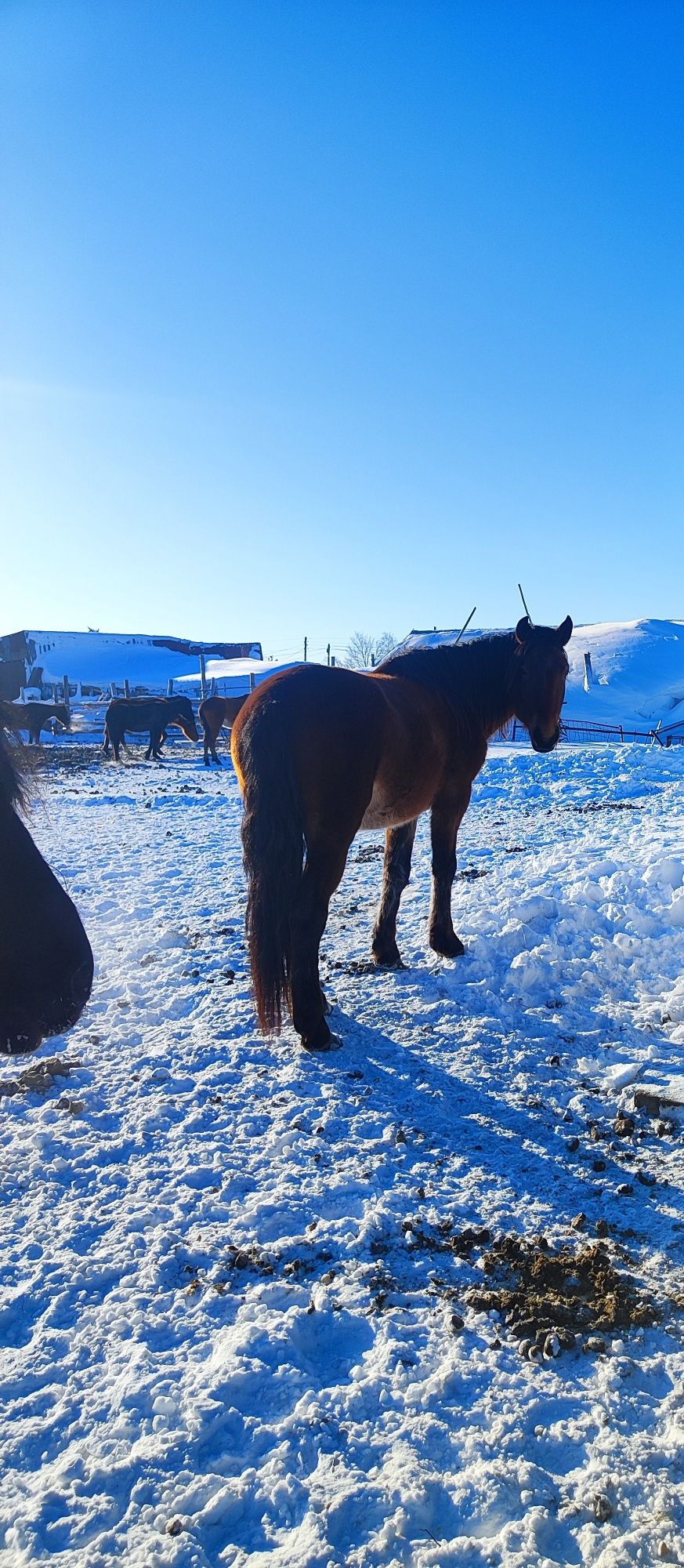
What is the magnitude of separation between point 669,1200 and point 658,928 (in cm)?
250

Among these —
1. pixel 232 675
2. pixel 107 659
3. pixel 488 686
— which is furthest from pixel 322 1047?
pixel 107 659

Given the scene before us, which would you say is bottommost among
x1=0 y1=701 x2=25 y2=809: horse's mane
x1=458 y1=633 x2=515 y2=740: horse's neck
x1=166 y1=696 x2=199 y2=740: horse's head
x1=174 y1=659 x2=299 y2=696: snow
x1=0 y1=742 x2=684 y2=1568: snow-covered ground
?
x1=0 y1=742 x2=684 y2=1568: snow-covered ground

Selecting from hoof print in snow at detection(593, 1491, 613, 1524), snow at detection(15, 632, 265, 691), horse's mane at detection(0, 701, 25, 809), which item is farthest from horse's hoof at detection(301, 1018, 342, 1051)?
snow at detection(15, 632, 265, 691)

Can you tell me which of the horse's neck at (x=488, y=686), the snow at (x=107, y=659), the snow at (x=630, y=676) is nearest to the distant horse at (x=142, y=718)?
the horse's neck at (x=488, y=686)

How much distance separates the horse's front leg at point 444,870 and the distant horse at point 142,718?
16.1 m

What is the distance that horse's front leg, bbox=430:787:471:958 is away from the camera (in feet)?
16.1

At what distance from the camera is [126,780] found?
15.4 metres

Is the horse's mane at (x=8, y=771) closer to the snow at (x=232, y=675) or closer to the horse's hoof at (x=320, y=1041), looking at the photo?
the horse's hoof at (x=320, y=1041)

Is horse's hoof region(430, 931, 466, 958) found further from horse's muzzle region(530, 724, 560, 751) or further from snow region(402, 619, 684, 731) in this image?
snow region(402, 619, 684, 731)

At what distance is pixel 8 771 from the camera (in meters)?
2.17

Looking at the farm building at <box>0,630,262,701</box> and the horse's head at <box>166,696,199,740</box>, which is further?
the farm building at <box>0,630,262,701</box>

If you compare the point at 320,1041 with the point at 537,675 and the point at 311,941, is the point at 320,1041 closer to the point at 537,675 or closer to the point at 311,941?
the point at 311,941

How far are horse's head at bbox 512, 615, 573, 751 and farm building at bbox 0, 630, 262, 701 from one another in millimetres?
40353

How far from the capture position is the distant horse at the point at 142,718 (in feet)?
67.0
